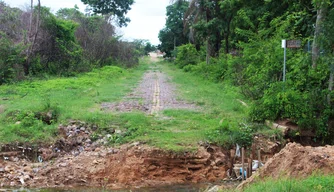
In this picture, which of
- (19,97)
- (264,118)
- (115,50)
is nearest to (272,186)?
(264,118)

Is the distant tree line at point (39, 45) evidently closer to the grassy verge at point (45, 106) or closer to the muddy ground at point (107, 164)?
the grassy verge at point (45, 106)

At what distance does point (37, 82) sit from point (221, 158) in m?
13.1

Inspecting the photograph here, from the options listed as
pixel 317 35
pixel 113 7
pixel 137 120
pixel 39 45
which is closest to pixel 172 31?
pixel 113 7

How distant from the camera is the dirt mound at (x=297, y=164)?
6.43 meters

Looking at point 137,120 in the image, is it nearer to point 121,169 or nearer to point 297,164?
point 121,169

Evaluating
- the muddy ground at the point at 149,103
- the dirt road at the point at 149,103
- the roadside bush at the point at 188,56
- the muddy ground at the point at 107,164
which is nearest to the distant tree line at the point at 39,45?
the dirt road at the point at 149,103

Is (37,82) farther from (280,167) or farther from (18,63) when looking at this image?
(280,167)

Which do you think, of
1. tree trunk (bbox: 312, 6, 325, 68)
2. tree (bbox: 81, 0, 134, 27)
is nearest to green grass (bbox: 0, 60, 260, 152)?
tree trunk (bbox: 312, 6, 325, 68)

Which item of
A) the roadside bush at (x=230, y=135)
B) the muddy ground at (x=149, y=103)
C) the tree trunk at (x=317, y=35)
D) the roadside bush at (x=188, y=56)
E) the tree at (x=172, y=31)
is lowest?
the roadside bush at (x=230, y=135)

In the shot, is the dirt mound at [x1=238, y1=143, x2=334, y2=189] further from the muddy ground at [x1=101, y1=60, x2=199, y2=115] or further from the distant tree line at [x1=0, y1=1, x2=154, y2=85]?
the distant tree line at [x1=0, y1=1, x2=154, y2=85]

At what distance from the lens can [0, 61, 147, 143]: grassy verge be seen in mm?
10445

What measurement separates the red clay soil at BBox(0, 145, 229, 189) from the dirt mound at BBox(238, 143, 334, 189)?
2.17 metres

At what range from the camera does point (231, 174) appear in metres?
8.92

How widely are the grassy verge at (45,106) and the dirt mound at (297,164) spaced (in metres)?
5.67
